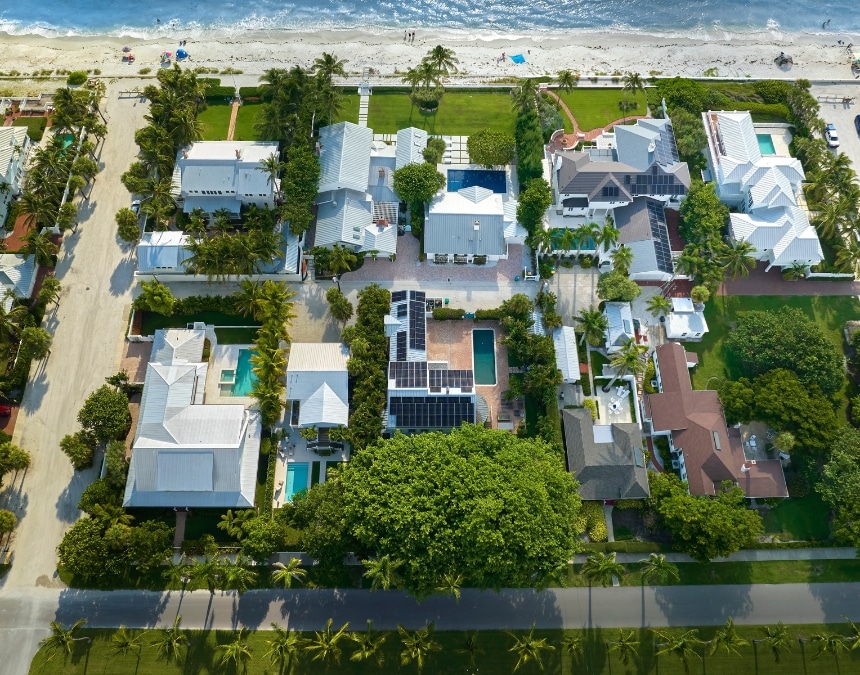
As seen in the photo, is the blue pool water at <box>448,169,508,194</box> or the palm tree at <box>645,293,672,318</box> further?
the blue pool water at <box>448,169,508,194</box>

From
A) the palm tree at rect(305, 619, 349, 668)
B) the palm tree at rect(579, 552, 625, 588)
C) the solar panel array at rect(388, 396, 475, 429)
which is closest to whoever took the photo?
the palm tree at rect(305, 619, 349, 668)

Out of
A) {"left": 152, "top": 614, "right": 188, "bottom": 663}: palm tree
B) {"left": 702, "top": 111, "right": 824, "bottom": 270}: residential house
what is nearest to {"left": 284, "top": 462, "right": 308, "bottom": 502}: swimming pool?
{"left": 152, "top": 614, "right": 188, "bottom": 663}: palm tree

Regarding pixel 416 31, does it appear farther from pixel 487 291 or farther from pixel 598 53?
pixel 487 291

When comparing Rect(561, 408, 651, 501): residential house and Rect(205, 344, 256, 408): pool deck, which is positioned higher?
Rect(205, 344, 256, 408): pool deck

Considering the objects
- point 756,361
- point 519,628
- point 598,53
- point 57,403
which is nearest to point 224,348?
point 57,403

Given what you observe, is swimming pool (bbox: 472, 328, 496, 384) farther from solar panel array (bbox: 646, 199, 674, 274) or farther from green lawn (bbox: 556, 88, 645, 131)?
green lawn (bbox: 556, 88, 645, 131)

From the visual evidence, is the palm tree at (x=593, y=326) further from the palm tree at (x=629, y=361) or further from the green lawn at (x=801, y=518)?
the green lawn at (x=801, y=518)

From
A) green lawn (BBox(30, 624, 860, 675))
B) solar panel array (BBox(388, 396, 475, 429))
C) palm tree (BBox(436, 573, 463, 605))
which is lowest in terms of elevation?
green lawn (BBox(30, 624, 860, 675))
